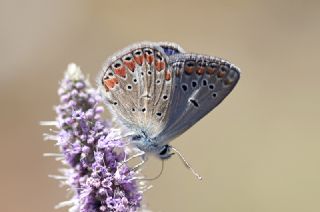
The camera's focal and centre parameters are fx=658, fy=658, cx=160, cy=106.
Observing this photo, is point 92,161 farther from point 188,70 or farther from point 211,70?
point 211,70

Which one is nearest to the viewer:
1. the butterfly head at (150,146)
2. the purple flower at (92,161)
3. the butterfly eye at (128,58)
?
the purple flower at (92,161)

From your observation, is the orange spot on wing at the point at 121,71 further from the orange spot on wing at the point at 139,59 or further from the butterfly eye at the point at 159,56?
the butterfly eye at the point at 159,56

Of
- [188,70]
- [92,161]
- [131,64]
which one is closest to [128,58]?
[131,64]

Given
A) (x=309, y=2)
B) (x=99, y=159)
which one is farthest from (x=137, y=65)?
(x=309, y=2)

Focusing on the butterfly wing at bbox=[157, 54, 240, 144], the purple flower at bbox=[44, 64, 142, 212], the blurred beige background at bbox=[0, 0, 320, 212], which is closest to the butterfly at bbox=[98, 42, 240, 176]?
the butterfly wing at bbox=[157, 54, 240, 144]

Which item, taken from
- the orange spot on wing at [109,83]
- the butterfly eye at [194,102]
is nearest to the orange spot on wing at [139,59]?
the orange spot on wing at [109,83]

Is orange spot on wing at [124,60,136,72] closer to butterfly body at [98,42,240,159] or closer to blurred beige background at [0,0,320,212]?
butterfly body at [98,42,240,159]

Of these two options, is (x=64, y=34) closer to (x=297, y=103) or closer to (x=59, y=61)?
(x=59, y=61)
